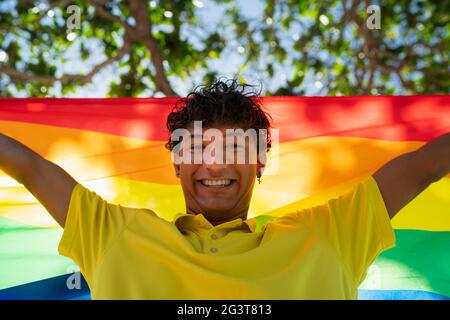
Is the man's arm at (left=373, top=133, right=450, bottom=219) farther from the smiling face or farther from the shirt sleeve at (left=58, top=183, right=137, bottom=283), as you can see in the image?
the shirt sleeve at (left=58, top=183, right=137, bottom=283)

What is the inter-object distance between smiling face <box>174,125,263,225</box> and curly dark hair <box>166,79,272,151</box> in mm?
77

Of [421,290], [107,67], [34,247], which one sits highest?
[107,67]

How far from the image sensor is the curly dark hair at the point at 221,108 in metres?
2.27

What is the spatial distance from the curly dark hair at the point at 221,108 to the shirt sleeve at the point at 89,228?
43 cm

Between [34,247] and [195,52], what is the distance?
3600 millimetres

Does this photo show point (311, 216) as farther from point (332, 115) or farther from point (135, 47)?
point (135, 47)

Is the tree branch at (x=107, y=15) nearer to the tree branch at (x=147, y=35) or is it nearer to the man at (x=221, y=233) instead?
the tree branch at (x=147, y=35)

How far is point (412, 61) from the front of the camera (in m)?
6.24

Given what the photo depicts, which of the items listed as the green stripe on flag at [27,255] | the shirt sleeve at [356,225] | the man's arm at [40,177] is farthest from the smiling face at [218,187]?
the green stripe on flag at [27,255]

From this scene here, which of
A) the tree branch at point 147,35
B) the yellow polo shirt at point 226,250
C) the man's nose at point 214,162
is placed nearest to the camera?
the yellow polo shirt at point 226,250

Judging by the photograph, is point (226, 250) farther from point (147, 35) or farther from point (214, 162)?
point (147, 35)

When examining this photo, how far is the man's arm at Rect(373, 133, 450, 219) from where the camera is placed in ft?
6.80

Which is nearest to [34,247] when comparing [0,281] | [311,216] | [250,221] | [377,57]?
[0,281]

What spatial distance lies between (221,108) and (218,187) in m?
0.27
